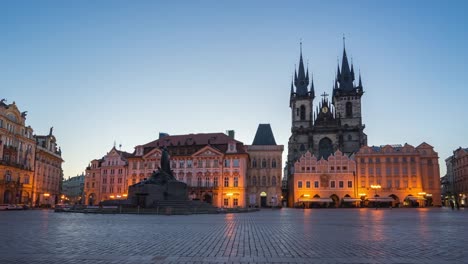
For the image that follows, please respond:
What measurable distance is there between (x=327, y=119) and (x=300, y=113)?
7.19 metres

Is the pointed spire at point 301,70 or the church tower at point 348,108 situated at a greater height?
the pointed spire at point 301,70

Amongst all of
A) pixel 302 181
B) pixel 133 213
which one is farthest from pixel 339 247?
pixel 302 181

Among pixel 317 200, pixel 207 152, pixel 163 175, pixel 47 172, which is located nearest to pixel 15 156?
pixel 47 172

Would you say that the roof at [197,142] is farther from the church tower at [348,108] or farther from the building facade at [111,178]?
the church tower at [348,108]

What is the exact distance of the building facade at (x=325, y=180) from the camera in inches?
2931

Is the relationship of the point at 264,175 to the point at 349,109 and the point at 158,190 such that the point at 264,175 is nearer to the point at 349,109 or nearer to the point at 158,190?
the point at 349,109

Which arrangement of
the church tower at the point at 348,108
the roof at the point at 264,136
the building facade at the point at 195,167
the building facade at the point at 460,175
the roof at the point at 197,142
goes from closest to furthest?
the building facade at the point at 195,167
the roof at the point at 197,142
the roof at the point at 264,136
the building facade at the point at 460,175
the church tower at the point at 348,108

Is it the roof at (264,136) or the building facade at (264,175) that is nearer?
the building facade at (264,175)

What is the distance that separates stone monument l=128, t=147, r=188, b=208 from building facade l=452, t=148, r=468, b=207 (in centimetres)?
6702

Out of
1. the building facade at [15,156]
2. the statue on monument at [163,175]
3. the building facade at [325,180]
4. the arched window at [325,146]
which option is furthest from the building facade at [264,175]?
the building facade at [15,156]

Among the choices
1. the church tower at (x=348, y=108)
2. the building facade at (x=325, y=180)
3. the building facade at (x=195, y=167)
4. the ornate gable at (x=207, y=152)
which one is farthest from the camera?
the church tower at (x=348, y=108)

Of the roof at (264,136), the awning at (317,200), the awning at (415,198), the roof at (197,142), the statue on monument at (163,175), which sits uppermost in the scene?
the roof at (264,136)

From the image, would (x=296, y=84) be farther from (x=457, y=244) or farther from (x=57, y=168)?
(x=457, y=244)

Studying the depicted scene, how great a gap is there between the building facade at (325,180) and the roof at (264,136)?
844cm
